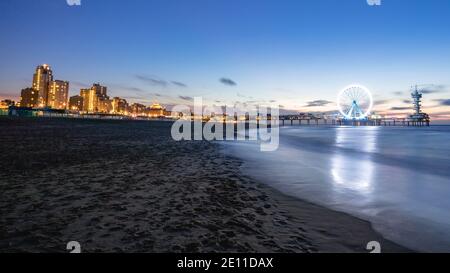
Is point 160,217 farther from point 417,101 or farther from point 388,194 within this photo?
point 417,101

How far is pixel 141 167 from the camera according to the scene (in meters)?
11.8

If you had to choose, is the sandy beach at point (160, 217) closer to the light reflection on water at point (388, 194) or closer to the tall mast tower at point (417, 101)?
the light reflection on water at point (388, 194)

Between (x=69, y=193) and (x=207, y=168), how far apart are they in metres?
6.23

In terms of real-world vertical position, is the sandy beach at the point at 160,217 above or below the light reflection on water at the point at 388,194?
above

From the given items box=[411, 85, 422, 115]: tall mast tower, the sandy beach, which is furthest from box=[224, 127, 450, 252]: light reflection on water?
box=[411, 85, 422, 115]: tall mast tower

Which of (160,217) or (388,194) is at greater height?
(160,217)

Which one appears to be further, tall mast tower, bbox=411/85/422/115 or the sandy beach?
tall mast tower, bbox=411/85/422/115

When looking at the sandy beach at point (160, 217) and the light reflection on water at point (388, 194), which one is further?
the light reflection on water at point (388, 194)

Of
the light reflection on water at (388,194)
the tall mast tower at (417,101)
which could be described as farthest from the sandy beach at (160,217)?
the tall mast tower at (417,101)

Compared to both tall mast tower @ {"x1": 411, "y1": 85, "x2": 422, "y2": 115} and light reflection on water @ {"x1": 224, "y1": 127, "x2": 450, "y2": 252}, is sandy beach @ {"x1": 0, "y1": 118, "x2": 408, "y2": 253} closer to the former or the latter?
light reflection on water @ {"x1": 224, "y1": 127, "x2": 450, "y2": 252}

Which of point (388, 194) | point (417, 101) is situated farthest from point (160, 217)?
point (417, 101)

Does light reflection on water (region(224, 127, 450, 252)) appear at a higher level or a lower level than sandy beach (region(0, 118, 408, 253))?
lower

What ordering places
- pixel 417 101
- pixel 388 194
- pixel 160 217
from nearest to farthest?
pixel 160 217 < pixel 388 194 < pixel 417 101

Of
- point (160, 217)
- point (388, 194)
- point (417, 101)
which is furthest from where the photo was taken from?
point (417, 101)
